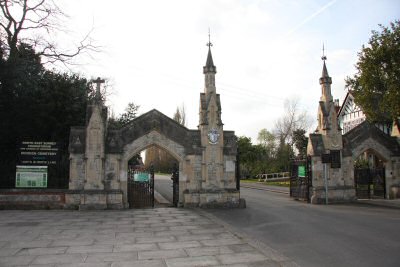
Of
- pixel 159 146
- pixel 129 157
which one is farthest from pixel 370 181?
pixel 129 157

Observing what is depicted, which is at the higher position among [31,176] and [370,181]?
[31,176]

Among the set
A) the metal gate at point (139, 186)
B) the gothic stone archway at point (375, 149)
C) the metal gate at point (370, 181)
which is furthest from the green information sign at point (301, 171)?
the metal gate at point (139, 186)

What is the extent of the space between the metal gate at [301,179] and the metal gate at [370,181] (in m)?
3.16

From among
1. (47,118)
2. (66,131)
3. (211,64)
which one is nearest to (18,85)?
(47,118)

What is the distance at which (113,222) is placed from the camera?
12039 millimetres

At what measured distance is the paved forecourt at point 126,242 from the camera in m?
A: 7.04

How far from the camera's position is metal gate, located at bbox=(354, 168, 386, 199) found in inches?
810

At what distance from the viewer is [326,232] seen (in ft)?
33.7

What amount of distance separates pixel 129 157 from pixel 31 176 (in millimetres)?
4286

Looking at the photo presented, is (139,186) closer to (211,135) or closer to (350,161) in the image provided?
(211,135)

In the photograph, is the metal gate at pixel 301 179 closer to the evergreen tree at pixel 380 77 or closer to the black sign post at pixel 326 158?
Answer: the black sign post at pixel 326 158

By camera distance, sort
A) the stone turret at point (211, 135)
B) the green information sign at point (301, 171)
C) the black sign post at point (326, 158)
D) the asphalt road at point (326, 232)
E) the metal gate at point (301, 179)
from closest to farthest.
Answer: the asphalt road at point (326, 232) → the stone turret at point (211, 135) → the black sign post at point (326, 158) → the metal gate at point (301, 179) → the green information sign at point (301, 171)

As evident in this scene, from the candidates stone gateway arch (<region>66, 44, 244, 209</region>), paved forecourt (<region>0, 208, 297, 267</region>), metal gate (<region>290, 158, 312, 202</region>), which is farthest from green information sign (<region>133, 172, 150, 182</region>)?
metal gate (<region>290, 158, 312, 202</region>)

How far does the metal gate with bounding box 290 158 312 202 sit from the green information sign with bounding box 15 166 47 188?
43.1 feet
